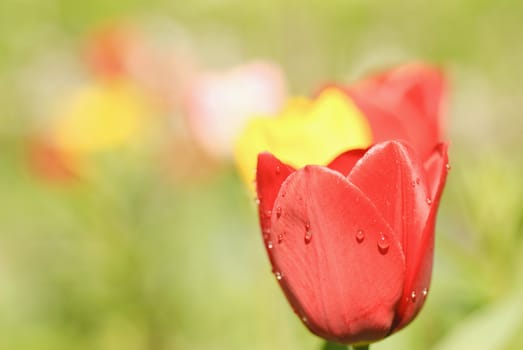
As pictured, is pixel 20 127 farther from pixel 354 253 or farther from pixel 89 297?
pixel 354 253

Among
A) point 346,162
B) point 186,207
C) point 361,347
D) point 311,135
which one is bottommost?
point 361,347

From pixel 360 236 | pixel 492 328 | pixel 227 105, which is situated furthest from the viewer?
pixel 227 105

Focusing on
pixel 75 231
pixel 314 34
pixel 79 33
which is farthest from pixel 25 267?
pixel 79 33

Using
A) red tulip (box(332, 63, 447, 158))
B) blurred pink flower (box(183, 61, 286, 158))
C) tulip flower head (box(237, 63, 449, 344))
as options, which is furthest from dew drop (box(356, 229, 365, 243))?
blurred pink flower (box(183, 61, 286, 158))

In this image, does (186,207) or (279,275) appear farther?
(186,207)

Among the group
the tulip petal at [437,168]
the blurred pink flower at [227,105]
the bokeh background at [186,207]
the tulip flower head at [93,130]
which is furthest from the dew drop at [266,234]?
the tulip flower head at [93,130]

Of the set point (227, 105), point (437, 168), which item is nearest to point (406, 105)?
point (437, 168)

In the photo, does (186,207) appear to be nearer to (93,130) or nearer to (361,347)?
(93,130)
